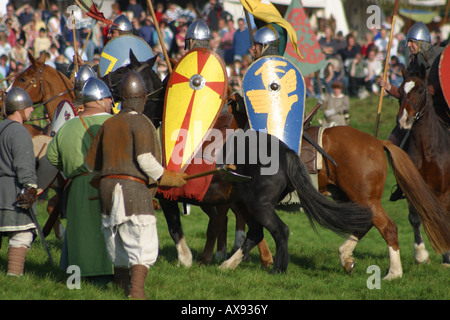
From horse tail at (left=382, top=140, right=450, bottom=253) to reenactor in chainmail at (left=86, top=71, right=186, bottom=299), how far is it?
303 cm

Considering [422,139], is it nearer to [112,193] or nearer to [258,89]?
[258,89]

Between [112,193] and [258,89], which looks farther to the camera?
[258,89]

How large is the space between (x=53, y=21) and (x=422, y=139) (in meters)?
11.8

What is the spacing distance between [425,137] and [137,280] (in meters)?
4.09

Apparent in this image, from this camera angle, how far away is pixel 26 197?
6.40m

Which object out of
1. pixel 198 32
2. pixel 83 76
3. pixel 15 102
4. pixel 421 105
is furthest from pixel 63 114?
pixel 421 105

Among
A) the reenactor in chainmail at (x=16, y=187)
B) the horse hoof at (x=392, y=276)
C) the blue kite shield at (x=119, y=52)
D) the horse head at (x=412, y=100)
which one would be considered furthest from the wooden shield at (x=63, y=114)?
the horse hoof at (x=392, y=276)

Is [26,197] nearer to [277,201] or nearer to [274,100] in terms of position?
[277,201]

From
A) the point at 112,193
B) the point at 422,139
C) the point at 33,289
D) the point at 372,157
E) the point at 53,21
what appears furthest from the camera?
the point at 53,21

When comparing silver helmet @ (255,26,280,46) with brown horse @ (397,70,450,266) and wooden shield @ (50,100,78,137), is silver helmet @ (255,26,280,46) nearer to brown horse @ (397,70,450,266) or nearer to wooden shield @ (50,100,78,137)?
brown horse @ (397,70,450,266)

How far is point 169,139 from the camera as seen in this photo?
7.34m

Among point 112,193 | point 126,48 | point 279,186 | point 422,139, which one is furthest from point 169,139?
point 422,139

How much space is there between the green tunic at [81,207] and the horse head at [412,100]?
343cm

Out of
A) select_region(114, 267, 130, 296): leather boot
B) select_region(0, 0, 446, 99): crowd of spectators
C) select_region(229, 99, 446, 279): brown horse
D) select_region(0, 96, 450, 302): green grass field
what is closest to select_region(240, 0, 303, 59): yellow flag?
select_region(229, 99, 446, 279): brown horse
